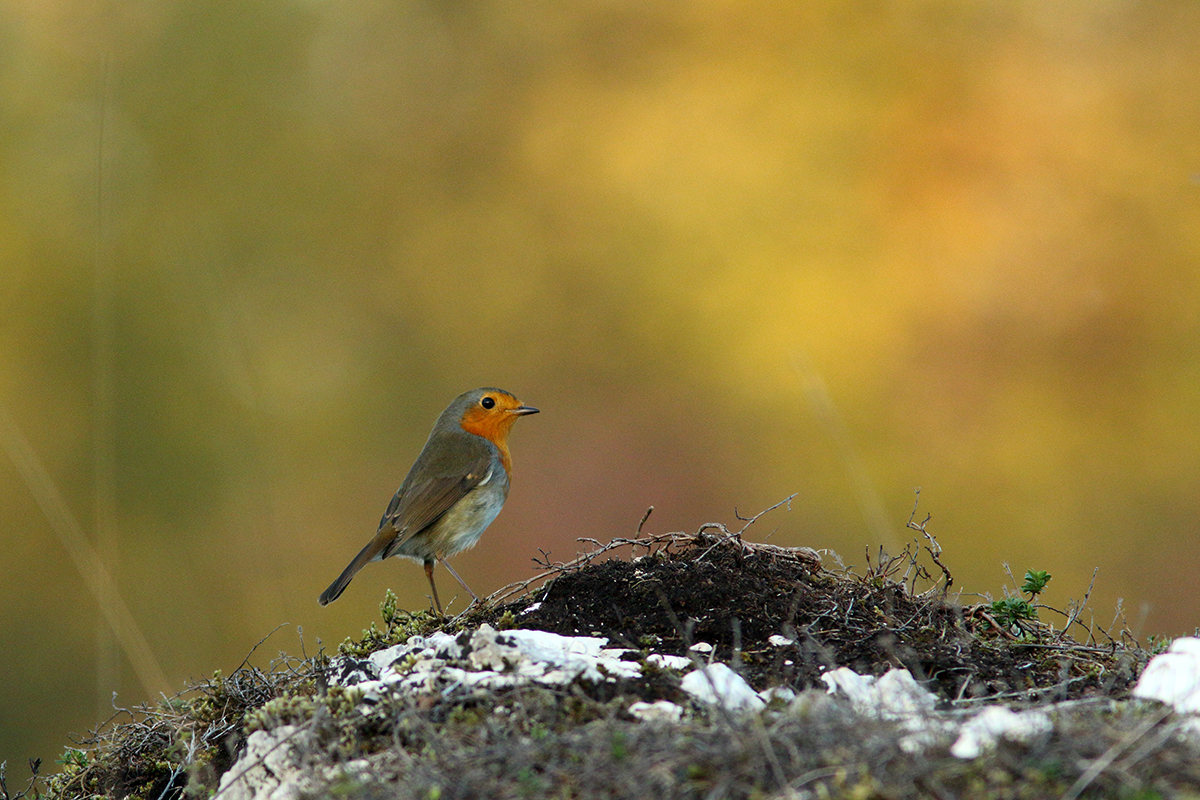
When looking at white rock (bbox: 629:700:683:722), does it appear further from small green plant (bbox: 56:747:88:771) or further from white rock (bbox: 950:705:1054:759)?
small green plant (bbox: 56:747:88:771)

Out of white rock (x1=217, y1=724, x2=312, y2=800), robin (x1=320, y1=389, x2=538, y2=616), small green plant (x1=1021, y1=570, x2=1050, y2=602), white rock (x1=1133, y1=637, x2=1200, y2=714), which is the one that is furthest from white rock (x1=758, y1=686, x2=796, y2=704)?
robin (x1=320, y1=389, x2=538, y2=616)

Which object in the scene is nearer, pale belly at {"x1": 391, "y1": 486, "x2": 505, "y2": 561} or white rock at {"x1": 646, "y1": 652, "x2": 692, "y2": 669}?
white rock at {"x1": 646, "y1": 652, "x2": 692, "y2": 669}

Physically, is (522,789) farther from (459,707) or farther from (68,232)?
(68,232)

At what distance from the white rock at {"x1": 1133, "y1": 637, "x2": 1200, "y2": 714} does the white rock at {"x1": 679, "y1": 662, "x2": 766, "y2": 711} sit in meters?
0.98

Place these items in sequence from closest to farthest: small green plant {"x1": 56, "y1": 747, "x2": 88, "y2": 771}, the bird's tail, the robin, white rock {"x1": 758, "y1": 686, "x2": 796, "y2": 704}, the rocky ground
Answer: the rocky ground
white rock {"x1": 758, "y1": 686, "x2": 796, "y2": 704}
small green plant {"x1": 56, "y1": 747, "x2": 88, "y2": 771}
the bird's tail
the robin

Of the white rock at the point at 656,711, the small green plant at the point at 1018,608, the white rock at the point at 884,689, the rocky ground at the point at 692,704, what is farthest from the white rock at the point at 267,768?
the small green plant at the point at 1018,608

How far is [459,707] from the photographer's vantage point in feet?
9.11

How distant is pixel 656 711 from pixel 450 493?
3.11 m

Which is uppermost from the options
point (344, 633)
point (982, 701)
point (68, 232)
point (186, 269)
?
point (68, 232)

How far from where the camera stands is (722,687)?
9.23 feet

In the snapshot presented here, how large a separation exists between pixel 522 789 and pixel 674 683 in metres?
0.76

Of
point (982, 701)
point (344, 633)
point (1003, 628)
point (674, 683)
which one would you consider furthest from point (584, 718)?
point (344, 633)

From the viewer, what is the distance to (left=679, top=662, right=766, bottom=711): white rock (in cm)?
272

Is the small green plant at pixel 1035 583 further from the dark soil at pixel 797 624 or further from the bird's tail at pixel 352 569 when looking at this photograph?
the bird's tail at pixel 352 569
